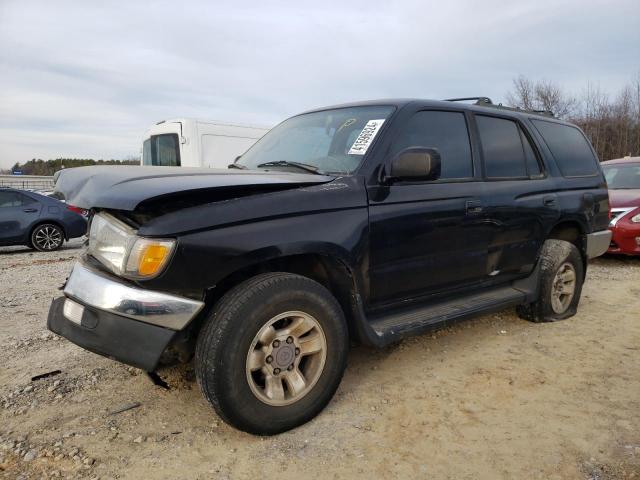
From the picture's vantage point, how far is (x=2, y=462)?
7.28 ft

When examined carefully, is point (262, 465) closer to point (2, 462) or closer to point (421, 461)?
point (421, 461)

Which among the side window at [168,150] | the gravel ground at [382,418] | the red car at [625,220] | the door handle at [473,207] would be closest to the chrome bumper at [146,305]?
the gravel ground at [382,418]

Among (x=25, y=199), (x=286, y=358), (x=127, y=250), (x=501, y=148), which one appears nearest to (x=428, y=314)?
(x=286, y=358)

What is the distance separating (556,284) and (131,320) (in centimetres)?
365

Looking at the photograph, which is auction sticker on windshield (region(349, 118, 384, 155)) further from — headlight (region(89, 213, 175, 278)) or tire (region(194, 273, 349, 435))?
headlight (region(89, 213, 175, 278))

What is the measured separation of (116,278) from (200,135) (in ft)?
28.0

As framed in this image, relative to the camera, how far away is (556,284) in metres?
4.28

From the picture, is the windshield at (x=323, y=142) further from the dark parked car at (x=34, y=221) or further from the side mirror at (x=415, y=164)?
the dark parked car at (x=34, y=221)

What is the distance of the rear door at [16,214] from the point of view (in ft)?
31.1

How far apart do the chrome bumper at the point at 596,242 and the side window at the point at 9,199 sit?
1019 cm

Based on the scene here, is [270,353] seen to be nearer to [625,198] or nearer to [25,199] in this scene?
[625,198]

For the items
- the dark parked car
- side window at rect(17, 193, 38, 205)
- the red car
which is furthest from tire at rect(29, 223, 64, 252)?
the red car

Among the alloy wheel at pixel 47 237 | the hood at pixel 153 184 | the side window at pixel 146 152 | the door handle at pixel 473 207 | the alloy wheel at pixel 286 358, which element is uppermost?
the side window at pixel 146 152

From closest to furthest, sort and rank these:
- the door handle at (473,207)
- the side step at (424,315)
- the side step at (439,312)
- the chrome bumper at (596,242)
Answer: the side step at (424,315)
the side step at (439,312)
the door handle at (473,207)
the chrome bumper at (596,242)
